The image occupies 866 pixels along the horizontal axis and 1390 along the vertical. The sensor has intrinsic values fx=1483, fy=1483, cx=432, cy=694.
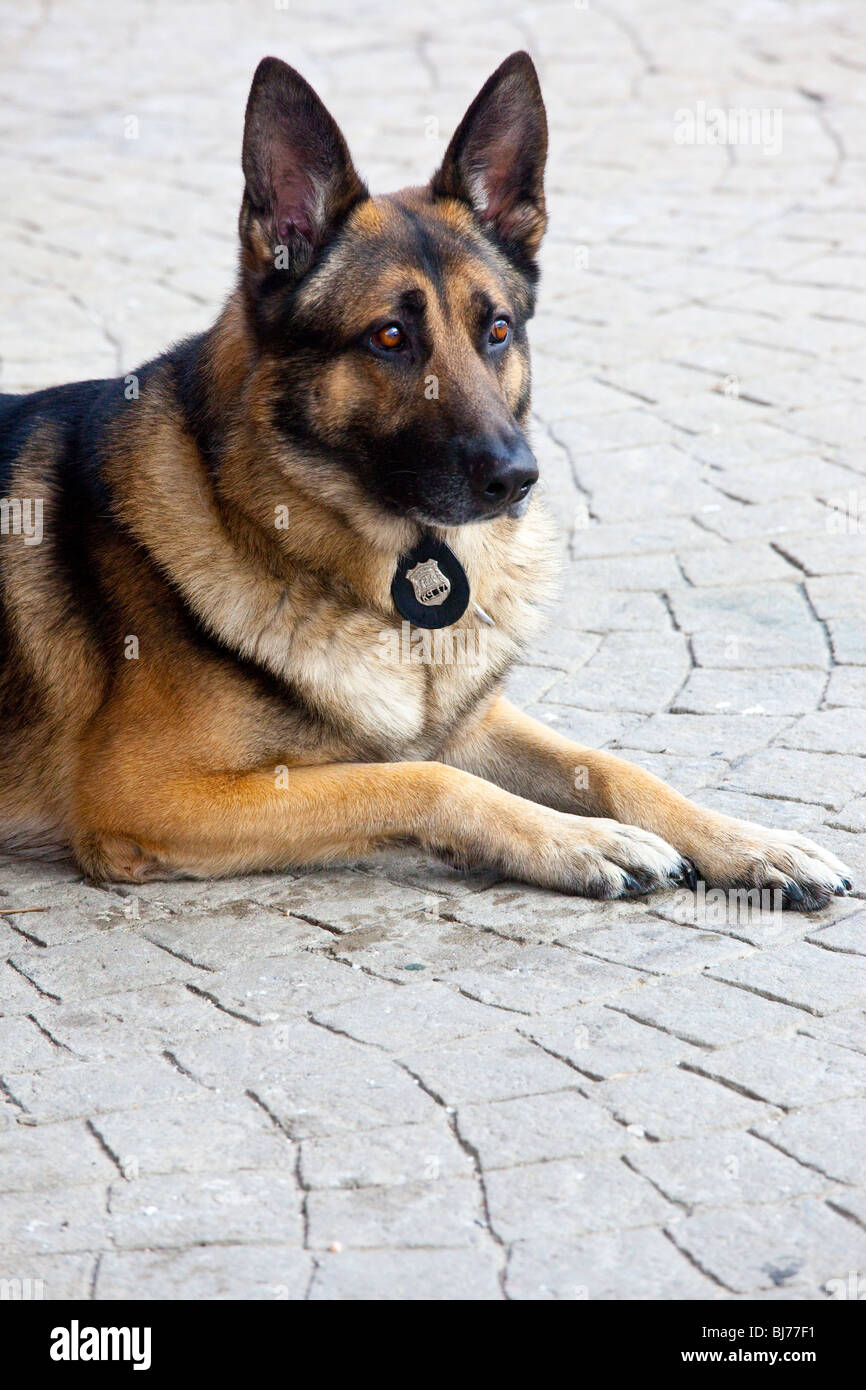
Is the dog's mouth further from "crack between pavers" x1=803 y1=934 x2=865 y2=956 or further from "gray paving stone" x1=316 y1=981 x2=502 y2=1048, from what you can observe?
"crack between pavers" x1=803 y1=934 x2=865 y2=956

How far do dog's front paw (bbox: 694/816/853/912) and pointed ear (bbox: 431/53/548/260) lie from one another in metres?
1.69

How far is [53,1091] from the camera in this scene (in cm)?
303

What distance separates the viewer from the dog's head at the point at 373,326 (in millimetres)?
3627

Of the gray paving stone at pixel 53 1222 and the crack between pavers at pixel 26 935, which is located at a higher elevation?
the crack between pavers at pixel 26 935

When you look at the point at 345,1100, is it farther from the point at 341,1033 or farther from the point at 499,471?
the point at 499,471

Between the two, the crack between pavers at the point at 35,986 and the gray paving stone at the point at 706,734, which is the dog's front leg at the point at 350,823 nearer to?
the crack between pavers at the point at 35,986

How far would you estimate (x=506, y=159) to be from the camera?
157 inches

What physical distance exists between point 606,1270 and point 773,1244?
289mm

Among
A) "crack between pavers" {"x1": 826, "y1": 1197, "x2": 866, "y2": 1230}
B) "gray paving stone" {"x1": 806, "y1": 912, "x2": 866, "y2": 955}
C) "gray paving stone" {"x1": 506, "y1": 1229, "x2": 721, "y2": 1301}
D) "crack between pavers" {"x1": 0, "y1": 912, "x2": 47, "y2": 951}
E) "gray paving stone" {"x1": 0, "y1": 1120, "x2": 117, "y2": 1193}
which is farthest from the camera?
"crack between pavers" {"x1": 0, "y1": 912, "x2": 47, "y2": 951}

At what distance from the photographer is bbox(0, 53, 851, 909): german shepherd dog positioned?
145 inches

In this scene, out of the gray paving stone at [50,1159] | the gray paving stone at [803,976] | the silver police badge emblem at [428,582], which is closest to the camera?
the gray paving stone at [50,1159]

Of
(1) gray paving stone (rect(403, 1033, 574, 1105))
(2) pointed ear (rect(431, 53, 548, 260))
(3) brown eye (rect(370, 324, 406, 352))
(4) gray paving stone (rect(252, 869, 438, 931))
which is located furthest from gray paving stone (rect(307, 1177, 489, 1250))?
(2) pointed ear (rect(431, 53, 548, 260))

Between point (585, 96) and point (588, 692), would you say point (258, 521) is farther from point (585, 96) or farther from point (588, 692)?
point (585, 96)

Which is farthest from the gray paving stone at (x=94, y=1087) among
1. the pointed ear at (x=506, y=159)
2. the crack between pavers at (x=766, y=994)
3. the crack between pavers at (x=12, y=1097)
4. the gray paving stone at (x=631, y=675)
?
the pointed ear at (x=506, y=159)
